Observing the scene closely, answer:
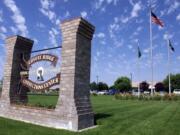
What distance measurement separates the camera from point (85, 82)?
9.12 meters

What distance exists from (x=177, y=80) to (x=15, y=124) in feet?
259

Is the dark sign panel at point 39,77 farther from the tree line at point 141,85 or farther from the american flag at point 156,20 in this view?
the tree line at point 141,85

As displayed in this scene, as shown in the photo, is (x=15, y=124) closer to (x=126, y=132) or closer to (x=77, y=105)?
(x=77, y=105)

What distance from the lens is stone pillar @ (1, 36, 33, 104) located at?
11.2 m

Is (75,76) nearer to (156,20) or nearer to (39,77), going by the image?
(39,77)

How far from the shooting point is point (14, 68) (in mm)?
11352

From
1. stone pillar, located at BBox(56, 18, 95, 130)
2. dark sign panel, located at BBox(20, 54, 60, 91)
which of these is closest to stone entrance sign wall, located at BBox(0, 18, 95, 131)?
stone pillar, located at BBox(56, 18, 95, 130)

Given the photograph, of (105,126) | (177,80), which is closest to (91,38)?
(105,126)

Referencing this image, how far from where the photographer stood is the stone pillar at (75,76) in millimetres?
8320

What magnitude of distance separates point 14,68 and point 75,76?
4172 mm

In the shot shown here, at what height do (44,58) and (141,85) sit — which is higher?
(141,85)

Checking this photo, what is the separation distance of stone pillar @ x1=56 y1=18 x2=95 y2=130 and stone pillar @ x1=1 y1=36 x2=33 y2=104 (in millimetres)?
3291

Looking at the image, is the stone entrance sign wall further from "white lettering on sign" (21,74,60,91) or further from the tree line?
the tree line

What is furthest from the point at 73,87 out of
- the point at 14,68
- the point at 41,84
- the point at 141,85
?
the point at 141,85
